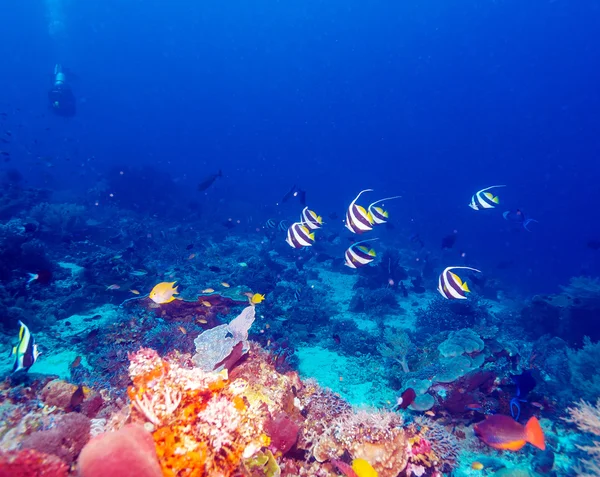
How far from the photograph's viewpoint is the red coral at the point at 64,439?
85.4 inches

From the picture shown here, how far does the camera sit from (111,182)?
25.2 m

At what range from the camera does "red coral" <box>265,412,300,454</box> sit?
310 centimetres

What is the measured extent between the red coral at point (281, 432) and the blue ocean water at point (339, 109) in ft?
70.6

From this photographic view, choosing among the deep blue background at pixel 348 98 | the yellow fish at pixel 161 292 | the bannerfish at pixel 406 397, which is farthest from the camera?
the deep blue background at pixel 348 98

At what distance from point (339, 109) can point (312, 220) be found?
15020cm

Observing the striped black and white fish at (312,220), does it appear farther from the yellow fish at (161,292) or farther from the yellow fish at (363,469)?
the yellow fish at (363,469)

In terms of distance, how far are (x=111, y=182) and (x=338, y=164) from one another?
341ft

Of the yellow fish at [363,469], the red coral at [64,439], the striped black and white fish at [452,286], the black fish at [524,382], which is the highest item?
the red coral at [64,439]

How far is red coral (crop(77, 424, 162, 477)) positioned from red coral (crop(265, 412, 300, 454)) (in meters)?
1.70

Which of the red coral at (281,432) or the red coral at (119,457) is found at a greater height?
the red coral at (119,457)

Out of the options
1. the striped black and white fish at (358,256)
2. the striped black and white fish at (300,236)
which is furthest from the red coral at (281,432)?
the striped black and white fish at (358,256)

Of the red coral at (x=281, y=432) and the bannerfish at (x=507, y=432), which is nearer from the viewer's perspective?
the red coral at (x=281, y=432)

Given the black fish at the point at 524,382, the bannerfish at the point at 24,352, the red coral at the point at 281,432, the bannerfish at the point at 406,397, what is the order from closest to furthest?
the red coral at the point at 281,432 → the bannerfish at the point at 24,352 → the bannerfish at the point at 406,397 → the black fish at the point at 524,382

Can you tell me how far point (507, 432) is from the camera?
143 inches
